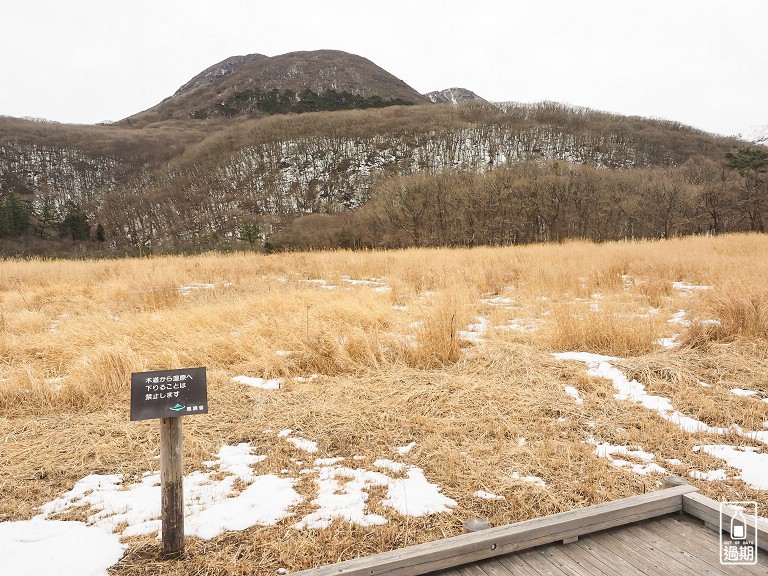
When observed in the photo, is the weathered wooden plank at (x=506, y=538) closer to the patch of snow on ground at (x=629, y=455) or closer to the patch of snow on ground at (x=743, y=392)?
the patch of snow on ground at (x=629, y=455)

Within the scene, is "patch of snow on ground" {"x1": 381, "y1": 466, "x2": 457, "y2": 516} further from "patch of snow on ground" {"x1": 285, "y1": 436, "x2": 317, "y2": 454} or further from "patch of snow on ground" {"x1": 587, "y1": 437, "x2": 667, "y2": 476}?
"patch of snow on ground" {"x1": 587, "y1": 437, "x2": 667, "y2": 476}

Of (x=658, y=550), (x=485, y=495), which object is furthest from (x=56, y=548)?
(x=658, y=550)

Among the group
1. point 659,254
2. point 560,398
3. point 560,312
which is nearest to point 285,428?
point 560,398

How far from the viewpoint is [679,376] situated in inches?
193

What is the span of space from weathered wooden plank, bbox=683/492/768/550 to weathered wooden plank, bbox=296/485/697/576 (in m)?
0.05

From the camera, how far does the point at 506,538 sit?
2256mm

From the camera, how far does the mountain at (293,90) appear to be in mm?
121562

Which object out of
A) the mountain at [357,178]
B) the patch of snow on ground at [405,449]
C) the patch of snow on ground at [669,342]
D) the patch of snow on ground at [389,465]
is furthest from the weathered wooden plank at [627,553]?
the mountain at [357,178]

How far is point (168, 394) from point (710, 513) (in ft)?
10.1

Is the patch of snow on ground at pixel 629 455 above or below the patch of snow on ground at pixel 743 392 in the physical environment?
below

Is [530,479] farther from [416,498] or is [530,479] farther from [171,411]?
[171,411]

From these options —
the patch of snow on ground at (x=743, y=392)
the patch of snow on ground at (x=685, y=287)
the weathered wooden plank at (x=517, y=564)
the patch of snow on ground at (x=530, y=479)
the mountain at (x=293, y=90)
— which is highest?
the mountain at (x=293, y=90)

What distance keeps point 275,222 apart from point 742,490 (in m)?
63.1

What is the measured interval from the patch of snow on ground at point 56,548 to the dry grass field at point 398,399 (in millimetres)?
110
